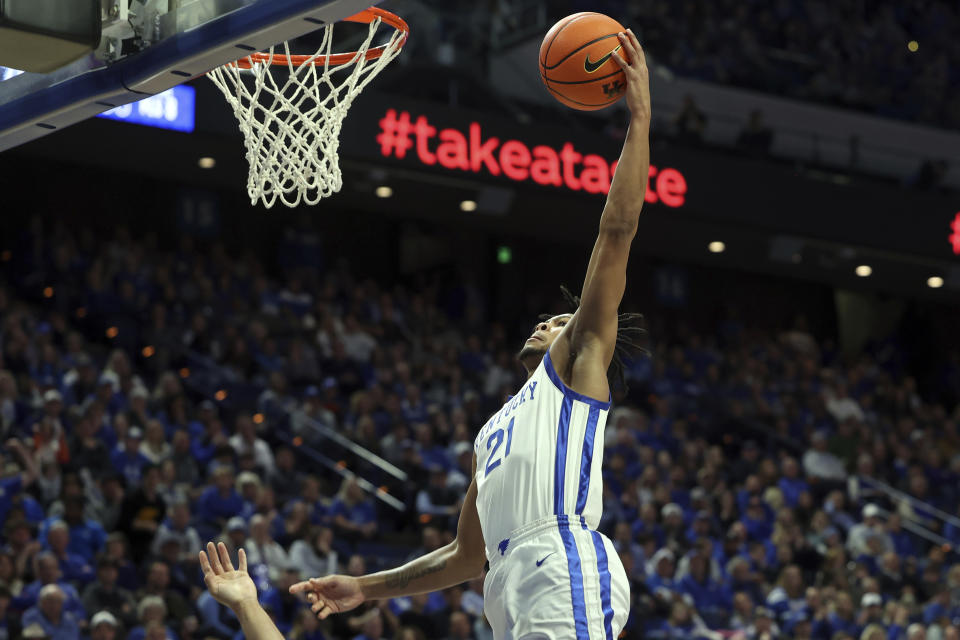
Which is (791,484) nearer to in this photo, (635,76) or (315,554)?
(315,554)

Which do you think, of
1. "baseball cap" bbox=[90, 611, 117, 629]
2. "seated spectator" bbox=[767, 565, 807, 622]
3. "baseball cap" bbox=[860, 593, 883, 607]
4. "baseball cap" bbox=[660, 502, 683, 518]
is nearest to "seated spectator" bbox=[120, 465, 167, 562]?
"baseball cap" bbox=[90, 611, 117, 629]

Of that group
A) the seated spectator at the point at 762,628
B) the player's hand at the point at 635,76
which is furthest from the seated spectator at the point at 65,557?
the player's hand at the point at 635,76

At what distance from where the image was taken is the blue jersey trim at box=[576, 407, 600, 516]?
11.7ft

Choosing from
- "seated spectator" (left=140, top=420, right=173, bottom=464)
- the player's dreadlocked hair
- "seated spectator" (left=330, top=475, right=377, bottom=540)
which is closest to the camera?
the player's dreadlocked hair

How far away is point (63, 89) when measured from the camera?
14.4 ft

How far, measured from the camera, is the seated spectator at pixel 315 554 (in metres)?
9.88

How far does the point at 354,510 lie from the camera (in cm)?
1099

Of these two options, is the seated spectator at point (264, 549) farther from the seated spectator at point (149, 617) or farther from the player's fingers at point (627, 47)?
the player's fingers at point (627, 47)

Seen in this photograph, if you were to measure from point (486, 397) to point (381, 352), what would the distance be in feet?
3.74

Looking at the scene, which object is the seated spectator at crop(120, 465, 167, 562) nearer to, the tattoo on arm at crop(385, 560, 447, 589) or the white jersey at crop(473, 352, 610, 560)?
the tattoo on arm at crop(385, 560, 447, 589)

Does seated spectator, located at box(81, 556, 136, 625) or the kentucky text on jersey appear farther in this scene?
seated spectator, located at box(81, 556, 136, 625)

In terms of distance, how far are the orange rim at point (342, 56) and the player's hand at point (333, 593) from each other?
74.3 inches

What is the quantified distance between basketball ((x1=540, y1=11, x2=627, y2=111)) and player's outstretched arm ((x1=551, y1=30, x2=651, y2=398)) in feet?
1.38

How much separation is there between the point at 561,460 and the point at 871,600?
8871 millimetres
